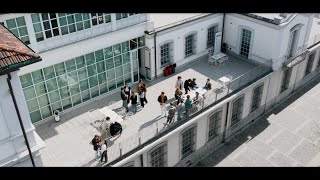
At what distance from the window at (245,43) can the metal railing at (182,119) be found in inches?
70.9

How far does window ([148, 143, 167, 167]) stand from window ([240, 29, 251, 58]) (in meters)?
10.7

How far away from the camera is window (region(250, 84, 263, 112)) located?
25741 millimetres

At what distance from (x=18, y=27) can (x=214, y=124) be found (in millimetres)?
13332

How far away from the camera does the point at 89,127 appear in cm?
1962

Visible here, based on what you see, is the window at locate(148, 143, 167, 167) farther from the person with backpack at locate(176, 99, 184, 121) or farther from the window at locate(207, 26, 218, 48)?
the window at locate(207, 26, 218, 48)

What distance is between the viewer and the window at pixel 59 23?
56.4ft

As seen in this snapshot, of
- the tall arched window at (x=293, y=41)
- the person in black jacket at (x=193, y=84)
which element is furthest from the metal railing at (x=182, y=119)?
the tall arched window at (x=293, y=41)

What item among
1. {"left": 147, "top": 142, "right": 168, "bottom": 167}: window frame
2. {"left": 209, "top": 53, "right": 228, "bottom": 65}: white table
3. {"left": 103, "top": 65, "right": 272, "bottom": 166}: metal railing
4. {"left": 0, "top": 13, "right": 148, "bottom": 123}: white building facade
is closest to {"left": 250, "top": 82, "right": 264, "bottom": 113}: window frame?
{"left": 103, "top": 65, "right": 272, "bottom": 166}: metal railing

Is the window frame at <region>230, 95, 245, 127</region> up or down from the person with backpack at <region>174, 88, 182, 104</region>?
down

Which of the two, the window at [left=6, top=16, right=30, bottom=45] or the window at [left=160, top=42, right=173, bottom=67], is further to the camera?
the window at [left=160, top=42, right=173, bottom=67]

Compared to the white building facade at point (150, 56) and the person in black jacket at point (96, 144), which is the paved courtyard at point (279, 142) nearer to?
the white building facade at point (150, 56)

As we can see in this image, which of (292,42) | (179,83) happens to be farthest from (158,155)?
(292,42)
